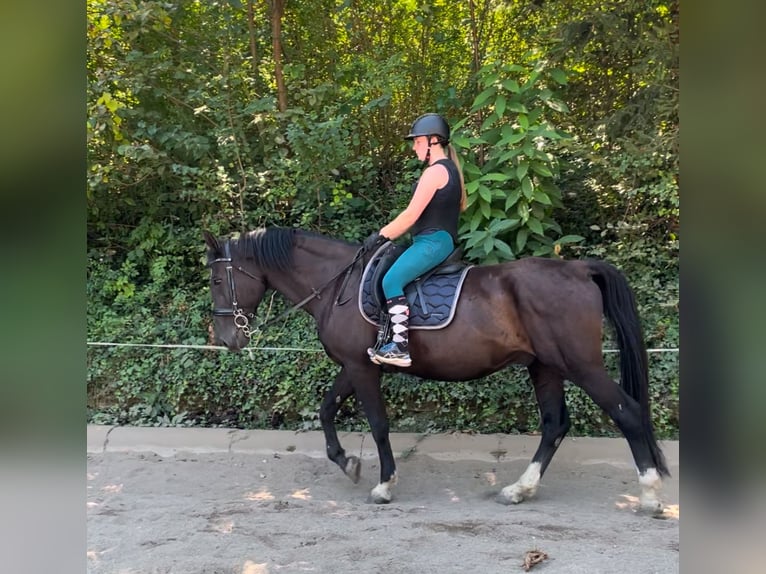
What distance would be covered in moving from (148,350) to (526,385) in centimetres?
415

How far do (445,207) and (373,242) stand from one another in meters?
0.60

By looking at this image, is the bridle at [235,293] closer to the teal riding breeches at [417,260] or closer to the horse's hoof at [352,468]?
the teal riding breeches at [417,260]

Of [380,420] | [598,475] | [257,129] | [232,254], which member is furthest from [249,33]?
[598,475]

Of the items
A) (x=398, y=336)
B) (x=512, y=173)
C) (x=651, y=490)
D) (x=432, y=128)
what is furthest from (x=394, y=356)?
(x=512, y=173)

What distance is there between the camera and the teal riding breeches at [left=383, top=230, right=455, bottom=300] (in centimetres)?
411

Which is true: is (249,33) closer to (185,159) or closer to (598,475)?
(185,159)

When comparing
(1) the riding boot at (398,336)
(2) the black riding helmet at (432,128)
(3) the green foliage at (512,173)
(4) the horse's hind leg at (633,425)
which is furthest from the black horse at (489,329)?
(3) the green foliage at (512,173)

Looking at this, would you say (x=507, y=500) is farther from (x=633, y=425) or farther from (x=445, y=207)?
(x=445, y=207)

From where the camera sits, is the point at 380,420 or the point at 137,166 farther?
the point at 137,166

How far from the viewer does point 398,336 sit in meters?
4.10

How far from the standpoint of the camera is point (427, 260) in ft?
13.7

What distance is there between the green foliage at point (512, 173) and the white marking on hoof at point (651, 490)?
7.22 feet

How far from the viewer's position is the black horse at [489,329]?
408cm

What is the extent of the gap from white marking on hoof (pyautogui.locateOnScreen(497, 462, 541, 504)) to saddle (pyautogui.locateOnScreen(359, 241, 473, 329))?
4.29 ft
